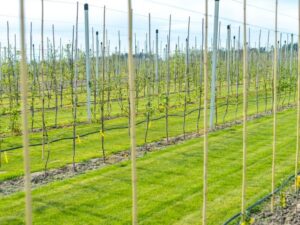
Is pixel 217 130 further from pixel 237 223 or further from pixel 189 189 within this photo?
pixel 237 223

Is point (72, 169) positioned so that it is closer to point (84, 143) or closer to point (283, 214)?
point (84, 143)

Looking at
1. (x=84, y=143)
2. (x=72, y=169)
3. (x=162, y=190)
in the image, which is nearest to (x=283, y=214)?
(x=162, y=190)

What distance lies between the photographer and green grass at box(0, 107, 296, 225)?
263 inches

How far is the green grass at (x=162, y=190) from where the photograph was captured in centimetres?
668

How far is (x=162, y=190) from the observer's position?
7910 mm

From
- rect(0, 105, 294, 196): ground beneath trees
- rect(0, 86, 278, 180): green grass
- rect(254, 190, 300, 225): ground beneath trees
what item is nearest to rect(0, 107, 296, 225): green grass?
rect(0, 105, 294, 196): ground beneath trees

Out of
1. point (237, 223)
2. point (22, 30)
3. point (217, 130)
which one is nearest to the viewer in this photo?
point (22, 30)

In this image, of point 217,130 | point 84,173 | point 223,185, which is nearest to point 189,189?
point 223,185

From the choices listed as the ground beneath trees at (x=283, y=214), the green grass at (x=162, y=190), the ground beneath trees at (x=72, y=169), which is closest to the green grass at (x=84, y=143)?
the ground beneath trees at (x=72, y=169)

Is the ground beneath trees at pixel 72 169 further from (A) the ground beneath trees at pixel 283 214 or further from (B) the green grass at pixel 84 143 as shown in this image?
(A) the ground beneath trees at pixel 283 214

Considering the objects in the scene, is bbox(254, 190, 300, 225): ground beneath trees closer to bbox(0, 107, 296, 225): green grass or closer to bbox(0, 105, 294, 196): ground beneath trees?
bbox(0, 107, 296, 225): green grass

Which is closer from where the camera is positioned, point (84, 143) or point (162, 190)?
point (162, 190)

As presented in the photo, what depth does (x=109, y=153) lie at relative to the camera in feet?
36.4

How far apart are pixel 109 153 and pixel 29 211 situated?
819cm
